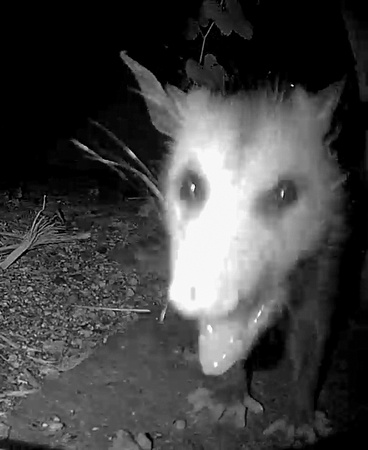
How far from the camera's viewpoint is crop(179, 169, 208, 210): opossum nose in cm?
63

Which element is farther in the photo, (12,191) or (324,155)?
(12,191)

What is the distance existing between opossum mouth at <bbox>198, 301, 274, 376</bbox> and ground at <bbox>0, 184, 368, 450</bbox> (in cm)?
6

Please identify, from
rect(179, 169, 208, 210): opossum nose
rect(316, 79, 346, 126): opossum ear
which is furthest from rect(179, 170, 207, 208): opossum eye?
rect(316, 79, 346, 126): opossum ear

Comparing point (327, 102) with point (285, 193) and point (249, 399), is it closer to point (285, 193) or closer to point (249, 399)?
point (285, 193)

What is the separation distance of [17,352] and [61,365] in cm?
5

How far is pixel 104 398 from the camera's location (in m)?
0.70

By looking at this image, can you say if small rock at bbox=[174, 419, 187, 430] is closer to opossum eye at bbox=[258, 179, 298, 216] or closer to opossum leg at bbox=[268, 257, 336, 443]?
opossum leg at bbox=[268, 257, 336, 443]

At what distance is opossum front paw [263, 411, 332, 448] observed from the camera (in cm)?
65

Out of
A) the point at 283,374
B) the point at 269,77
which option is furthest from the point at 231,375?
the point at 269,77

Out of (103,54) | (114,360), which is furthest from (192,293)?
(103,54)

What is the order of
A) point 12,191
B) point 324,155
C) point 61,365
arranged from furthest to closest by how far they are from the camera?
point 12,191 → point 61,365 → point 324,155

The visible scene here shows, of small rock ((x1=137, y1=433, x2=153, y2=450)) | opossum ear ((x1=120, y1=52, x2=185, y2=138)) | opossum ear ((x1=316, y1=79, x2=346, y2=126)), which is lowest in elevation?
small rock ((x1=137, y1=433, x2=153, y2=450))

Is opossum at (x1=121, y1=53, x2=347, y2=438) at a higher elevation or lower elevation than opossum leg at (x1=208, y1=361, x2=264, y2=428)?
higher

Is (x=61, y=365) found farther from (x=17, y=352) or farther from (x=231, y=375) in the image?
A: (x=231, y=375)
